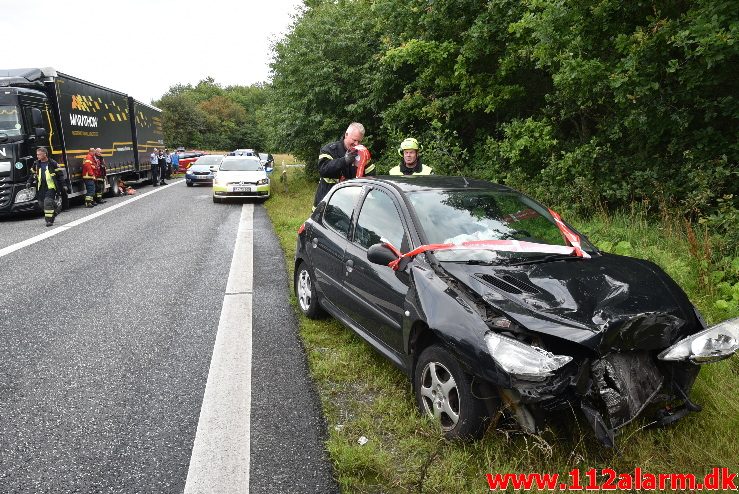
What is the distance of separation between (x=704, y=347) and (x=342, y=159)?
14.6 feet

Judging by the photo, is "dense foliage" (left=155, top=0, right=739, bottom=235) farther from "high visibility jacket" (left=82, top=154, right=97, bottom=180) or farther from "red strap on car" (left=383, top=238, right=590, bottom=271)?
"high visibility jacket" (left=82, top=154, right=97, bottom=180)

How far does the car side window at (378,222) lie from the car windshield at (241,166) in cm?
1363

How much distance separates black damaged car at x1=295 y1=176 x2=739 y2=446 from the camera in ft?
8.55

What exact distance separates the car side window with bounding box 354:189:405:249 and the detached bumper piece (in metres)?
1.55

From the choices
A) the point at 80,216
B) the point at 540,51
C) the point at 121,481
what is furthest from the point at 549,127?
the point at 80,216

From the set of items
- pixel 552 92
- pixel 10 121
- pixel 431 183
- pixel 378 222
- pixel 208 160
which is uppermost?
pixel 552 92

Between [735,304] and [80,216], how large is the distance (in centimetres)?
1385

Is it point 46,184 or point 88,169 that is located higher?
point 88,169

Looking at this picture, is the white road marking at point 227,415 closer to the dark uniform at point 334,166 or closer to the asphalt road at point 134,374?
the asphalt road at point 134,374

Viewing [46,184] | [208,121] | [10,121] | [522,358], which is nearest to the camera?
[522,358]

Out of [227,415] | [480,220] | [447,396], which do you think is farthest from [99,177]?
[447,396]

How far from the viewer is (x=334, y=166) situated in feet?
21.0

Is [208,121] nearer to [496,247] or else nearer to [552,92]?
[552,92]

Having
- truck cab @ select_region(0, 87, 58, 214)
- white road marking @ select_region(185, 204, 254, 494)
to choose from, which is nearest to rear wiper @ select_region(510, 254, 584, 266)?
white road marking @ select_region(185, 204, 254, 494)
